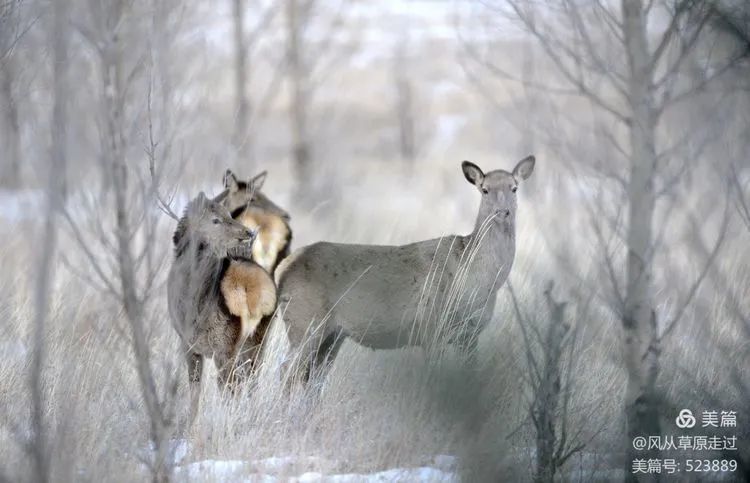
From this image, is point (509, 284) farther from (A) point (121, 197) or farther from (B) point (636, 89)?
(A) point (121, 197)

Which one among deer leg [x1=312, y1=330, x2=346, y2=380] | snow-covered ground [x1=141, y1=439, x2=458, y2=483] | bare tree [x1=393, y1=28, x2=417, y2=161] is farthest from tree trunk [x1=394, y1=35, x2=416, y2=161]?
snow-covered ground [x1=141, y1=439, x2=458, y2=483]

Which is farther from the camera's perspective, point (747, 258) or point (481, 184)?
point (481, 184)

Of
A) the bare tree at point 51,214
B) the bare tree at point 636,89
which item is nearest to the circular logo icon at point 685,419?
the bare tree at point 636,89

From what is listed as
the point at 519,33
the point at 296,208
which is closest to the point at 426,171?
the point at 296,208

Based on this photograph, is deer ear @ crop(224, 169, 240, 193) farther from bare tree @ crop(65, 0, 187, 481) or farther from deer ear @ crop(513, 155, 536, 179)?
bare tree @ crop(65, 0, 187, 481)

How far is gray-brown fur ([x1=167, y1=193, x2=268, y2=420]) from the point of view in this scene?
5.77 m

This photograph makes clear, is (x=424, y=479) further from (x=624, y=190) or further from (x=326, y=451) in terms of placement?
(x=624, y=190)

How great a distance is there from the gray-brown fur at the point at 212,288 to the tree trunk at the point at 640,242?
2.25 m

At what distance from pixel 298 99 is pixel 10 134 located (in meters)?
10.9

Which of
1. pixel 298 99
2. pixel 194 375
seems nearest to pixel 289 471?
pixel 194 375

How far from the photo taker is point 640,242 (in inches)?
184

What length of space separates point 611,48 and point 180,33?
1.97m

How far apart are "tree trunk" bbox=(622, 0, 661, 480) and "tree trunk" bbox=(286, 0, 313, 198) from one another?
1099 centimetres

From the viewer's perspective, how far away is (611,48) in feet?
15.8
